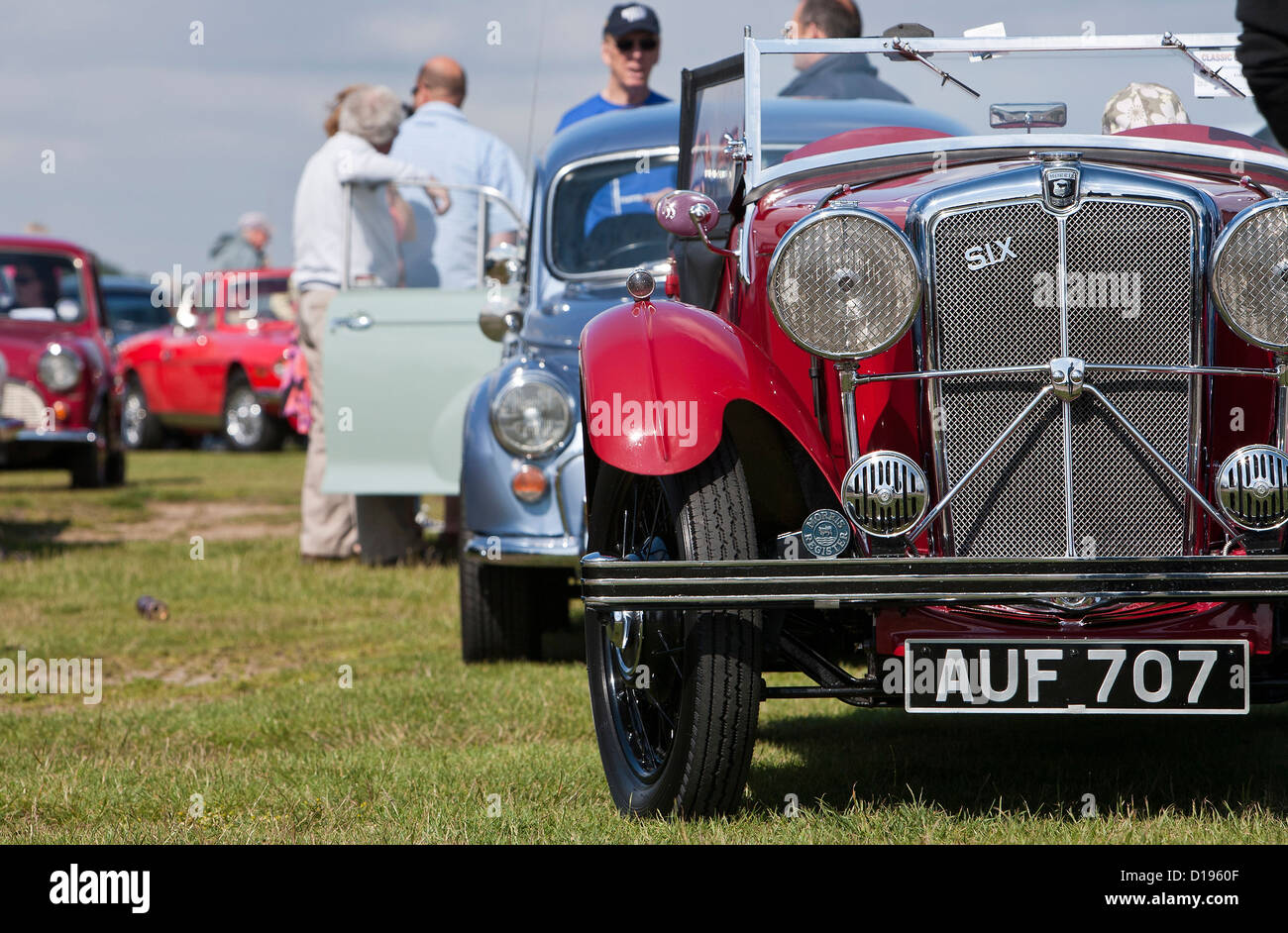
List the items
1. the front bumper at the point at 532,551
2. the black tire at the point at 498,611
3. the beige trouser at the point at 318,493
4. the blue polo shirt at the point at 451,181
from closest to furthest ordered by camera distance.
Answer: the front bumper at the point at 532,551
the black tire at the point at 498,611
the blue polo shirt at the point at 451,181
the beige trouser at the point at 318,493

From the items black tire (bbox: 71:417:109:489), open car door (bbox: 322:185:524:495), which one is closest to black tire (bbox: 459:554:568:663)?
open car door (bbox: 322:185:524:495)

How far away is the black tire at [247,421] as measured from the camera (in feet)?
58.3

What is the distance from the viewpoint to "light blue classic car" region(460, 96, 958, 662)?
5.35 metres

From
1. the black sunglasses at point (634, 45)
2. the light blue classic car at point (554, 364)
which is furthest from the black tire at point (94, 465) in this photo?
the light blue classic car at point (554, 364)

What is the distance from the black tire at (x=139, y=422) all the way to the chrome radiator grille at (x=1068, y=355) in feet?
55.1

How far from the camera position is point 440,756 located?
417 cm

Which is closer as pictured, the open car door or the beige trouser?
the open car door

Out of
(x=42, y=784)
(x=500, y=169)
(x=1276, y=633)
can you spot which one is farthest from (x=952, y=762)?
(x=500, y=169)

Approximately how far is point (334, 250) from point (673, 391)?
523 centimetres

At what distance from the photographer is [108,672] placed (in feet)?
18.6

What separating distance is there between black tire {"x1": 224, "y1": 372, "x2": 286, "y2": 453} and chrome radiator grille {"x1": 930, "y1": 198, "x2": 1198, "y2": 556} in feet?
49.8

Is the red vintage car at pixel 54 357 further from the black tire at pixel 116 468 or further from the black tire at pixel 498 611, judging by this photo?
the black tire at pixel 498 611

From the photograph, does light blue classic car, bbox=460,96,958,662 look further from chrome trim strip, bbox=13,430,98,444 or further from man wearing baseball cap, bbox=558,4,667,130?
chrome trim strip, bbox=13,430,98,444
